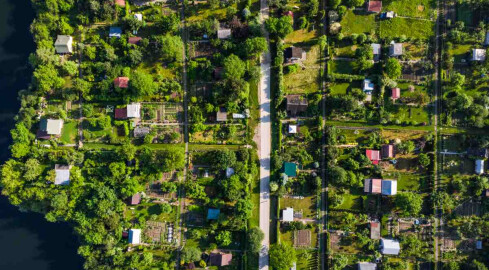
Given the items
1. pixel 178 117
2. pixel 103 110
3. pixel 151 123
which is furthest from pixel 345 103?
pixel 103 110

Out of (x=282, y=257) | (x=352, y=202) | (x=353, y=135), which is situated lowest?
(x=282, y=257)

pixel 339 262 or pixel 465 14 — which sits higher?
pixel 465 14

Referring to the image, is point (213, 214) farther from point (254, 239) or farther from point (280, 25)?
point (280, 25)

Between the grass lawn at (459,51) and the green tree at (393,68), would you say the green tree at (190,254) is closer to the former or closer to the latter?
the green tree at (393,68)

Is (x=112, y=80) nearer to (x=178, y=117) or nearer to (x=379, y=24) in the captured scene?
(x=178, y=117)

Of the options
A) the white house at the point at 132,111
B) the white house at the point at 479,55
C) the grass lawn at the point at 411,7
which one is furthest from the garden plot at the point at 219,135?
the white house at the point at 479,55

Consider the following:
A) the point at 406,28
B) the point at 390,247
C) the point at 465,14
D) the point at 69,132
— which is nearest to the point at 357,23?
the point at 406,28

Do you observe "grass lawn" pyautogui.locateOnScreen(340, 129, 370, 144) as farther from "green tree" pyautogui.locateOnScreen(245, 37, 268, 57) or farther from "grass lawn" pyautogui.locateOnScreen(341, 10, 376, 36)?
"green tree" pyautogui.locateOnScreen(245, 37, 268, 57)

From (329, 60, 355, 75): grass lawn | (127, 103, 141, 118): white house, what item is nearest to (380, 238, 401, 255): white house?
(329, 60, 355, 75): grass lawn
